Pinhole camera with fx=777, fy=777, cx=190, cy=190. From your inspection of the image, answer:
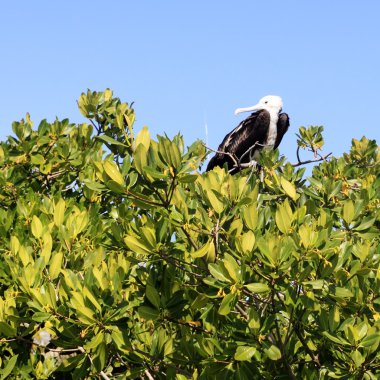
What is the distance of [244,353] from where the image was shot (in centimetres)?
404

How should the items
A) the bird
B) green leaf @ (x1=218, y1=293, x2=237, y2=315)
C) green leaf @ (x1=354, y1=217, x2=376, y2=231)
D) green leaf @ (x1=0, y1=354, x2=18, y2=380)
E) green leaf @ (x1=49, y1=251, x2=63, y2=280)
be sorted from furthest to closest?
the bird < green leaf @ (x1=0, y1=354, x2=18, y2=380) < green leaf @ (x1=354, y1=217, x2=376, y2=231) < green leaf @ (x1=49, y1=251, x2=63, y2=280) < green leaf @ (x1=218, y1=293, x2=237, y2=315)

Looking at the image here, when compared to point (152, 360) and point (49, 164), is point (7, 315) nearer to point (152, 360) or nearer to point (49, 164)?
point (152, 360)

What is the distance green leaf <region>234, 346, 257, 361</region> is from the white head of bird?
861 cm

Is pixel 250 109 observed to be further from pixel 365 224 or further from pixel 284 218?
pixel 284 218

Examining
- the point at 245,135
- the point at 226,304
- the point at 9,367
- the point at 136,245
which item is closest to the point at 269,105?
the point at 245,135

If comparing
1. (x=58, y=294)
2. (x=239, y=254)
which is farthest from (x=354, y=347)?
(x=58, y=294)

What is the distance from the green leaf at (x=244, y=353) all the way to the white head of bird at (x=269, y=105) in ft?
28.2

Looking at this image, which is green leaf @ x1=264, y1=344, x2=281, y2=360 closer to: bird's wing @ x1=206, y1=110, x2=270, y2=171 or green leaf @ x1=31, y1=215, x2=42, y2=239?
green leaf @ x1=31, y1=215, x2=42, y2=239

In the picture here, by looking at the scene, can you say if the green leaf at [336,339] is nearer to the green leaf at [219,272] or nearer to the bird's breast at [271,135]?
the green leaf at [219,272]

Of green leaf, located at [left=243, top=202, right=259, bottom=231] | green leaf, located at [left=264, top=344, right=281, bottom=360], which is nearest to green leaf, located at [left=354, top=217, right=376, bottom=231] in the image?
green leaf, located at [left=243, top=202, right=259, bottom=231]

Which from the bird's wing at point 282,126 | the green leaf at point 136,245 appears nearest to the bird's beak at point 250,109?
the bird's wing at point 282,126

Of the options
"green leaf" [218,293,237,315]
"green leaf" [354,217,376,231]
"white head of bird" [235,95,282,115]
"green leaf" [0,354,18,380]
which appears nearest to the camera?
"green leaf" [218,293,237,315]

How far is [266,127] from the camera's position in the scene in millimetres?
11906

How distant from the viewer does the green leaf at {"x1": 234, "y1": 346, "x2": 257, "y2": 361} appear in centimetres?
402
